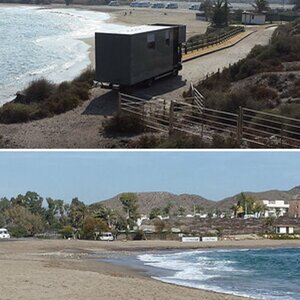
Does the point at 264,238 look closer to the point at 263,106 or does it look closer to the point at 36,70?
the point at 36,70

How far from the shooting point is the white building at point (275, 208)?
143 ft

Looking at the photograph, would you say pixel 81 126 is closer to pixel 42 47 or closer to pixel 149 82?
pixel 149 82

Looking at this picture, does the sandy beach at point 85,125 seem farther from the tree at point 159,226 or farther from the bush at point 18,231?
the bush at point 18,231

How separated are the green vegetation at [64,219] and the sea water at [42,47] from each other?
6543 mm

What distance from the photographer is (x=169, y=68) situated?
22156 mm

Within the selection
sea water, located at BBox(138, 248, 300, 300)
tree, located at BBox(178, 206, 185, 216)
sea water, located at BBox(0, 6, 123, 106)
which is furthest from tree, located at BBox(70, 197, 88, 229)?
sea water, located at BBox(138, 248, 300, 300)

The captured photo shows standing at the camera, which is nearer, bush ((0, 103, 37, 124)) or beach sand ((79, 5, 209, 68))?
bush ((0, 103, 37, 124))

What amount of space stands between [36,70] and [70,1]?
6334 cm

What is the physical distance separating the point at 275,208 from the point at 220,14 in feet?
67.2

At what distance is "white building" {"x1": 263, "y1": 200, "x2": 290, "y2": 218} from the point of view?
43719mm

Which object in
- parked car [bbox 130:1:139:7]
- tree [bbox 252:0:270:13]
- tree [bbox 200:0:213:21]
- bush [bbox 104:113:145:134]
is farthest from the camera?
parked car [bbox 130:1:139:7]

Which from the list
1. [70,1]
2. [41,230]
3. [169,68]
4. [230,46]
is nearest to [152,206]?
[41,230]

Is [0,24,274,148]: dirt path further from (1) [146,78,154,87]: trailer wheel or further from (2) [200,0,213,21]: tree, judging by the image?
(2) [200,0,213,21]: tree

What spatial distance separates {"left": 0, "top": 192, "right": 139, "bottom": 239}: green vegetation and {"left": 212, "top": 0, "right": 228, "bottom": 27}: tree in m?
23.4
